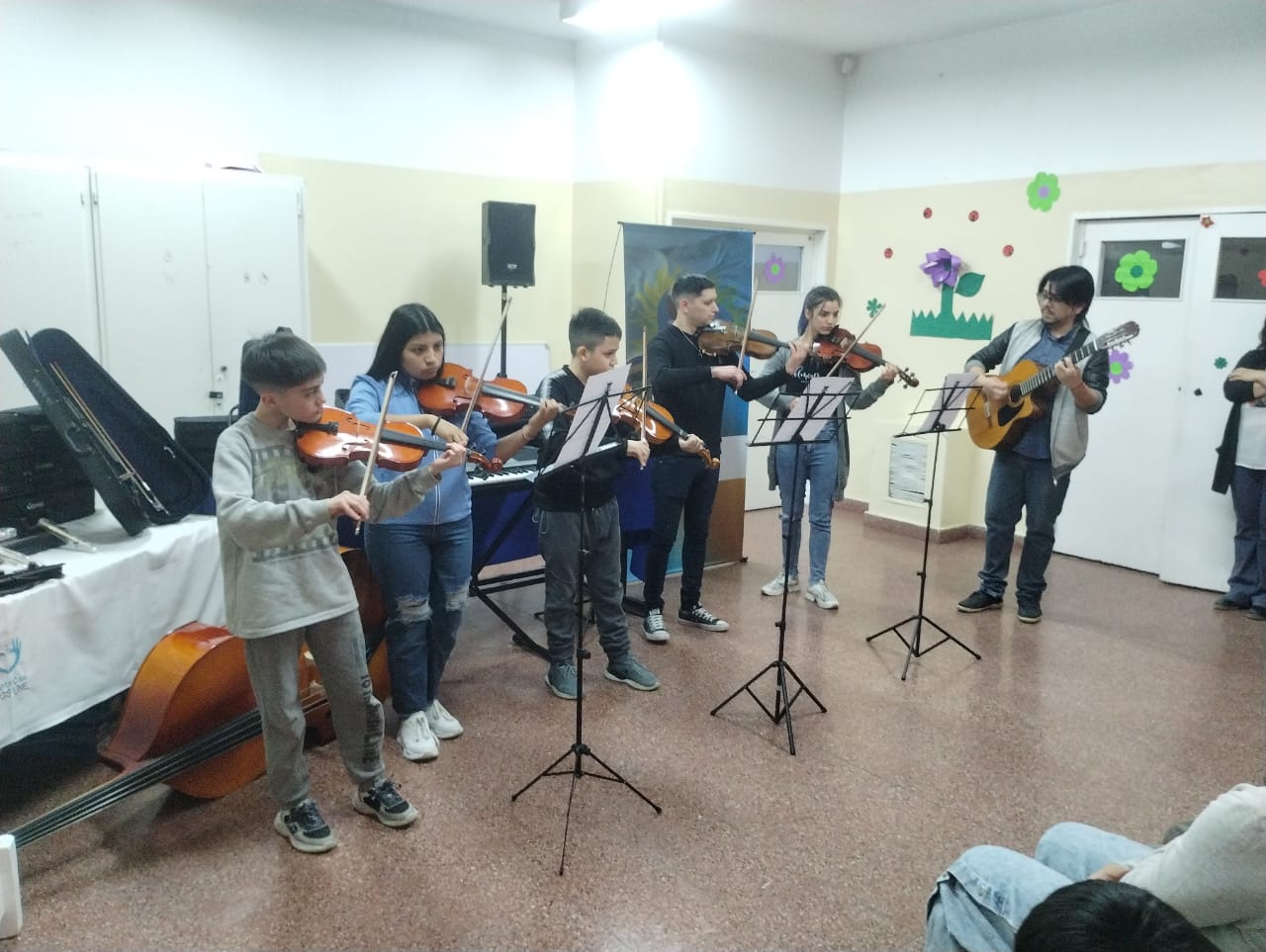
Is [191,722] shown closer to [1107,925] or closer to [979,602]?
[1107,925]

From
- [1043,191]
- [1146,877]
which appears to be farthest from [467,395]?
[1043,191]

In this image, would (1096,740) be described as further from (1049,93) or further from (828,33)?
(828,33)

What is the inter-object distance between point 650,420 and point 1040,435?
180 centimetres

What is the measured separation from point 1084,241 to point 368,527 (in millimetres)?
4206

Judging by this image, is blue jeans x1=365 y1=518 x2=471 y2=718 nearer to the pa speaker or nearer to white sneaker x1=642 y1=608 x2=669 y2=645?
white sneaker x1=642 y1=608 x2=669 y2=645

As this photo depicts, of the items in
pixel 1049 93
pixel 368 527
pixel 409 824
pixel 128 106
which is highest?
pixel 1049 93

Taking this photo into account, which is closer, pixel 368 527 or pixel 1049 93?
pixel 368 527

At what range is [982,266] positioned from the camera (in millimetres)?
5410

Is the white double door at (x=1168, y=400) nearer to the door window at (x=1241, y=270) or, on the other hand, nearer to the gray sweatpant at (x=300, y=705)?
the door window at (x=1241, y=270)

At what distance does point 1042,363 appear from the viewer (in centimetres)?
384

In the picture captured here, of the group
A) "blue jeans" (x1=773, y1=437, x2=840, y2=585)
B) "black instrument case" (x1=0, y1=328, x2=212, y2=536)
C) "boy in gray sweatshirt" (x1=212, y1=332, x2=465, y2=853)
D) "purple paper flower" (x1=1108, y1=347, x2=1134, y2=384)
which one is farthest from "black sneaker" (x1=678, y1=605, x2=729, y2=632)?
"purple paper flower" (x1=1108, y1=347, x2=1134, y2=384)

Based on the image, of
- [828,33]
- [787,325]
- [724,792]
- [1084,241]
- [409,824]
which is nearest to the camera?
[409,824]

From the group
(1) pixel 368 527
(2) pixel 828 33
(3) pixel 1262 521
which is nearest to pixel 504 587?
(1) pixel 368 527

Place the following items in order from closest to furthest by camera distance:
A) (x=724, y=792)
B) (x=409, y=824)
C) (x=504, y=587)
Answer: (x=409, y=824), (x=724, y=792), (x=504, y=587)
